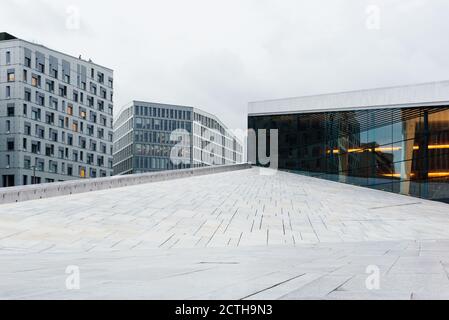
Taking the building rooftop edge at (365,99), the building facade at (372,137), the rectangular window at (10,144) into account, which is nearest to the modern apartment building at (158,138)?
the rectangular window at (10,144)

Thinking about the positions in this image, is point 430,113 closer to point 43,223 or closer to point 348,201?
point 348,201

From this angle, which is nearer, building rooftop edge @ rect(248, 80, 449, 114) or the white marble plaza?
the white marble plaza

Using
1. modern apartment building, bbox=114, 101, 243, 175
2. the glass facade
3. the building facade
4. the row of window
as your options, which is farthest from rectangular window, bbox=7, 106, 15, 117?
the row of window

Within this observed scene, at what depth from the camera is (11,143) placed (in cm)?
7362

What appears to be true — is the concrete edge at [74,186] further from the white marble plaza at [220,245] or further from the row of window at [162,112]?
the row of window at [162,112]

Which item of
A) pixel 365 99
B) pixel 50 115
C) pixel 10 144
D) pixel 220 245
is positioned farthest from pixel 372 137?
pixel 50 115

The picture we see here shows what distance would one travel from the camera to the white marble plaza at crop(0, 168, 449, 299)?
5.45 m

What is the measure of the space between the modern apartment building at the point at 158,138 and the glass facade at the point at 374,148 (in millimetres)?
93285

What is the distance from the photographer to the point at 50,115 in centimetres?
8088

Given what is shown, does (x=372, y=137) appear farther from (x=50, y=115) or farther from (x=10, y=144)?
(x=50, y=115)

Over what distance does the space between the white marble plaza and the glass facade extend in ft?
19.0

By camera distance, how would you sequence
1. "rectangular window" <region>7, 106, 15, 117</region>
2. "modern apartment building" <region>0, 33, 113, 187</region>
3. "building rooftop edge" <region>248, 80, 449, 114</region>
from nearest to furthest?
"building rooftop edge" <region>248, 80, 449, 114</region> < "modern apartment building" <region>0, 33, 113, 187</region> < "rectangular window" <region>7, 106, 15, 117</region>

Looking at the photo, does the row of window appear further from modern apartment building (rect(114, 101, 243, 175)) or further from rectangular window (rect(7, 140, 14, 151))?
rectangular window (rect(7, 140, 14, 151))

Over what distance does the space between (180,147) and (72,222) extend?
12529cm
